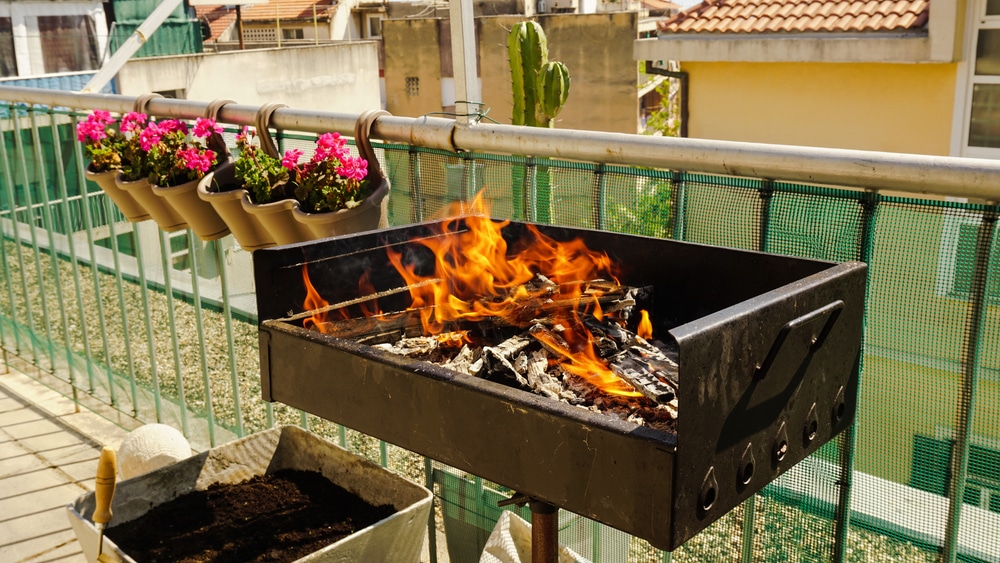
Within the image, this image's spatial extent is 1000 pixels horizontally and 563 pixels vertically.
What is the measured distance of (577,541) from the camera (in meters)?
2.88

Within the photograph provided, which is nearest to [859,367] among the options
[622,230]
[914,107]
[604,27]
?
[622,230]

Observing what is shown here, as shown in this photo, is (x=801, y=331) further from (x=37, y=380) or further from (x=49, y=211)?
(x=37, y=380)

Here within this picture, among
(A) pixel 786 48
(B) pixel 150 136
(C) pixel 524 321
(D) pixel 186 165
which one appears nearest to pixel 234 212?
(D) pixel 186 165

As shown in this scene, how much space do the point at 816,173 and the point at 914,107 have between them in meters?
10.4

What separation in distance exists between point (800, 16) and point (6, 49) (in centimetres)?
2131

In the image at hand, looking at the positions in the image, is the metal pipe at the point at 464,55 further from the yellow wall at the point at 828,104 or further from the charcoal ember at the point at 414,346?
the yellow wall at the point at 828,104

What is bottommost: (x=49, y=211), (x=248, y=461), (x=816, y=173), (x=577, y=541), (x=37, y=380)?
(x=37, y=380)

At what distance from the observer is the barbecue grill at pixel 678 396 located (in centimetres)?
152

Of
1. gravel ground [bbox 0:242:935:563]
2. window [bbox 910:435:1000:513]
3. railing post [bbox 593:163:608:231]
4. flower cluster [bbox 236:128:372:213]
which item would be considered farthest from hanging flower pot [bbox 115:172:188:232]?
window [bbox 910:435:1000:513]

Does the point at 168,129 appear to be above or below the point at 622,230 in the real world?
above

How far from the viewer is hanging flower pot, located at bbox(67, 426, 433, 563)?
2520 millimetres

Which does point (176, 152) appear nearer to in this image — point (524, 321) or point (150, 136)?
point (150, 136)

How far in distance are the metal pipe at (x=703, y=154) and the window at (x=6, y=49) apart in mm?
25267

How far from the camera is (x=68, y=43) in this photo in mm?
26484
